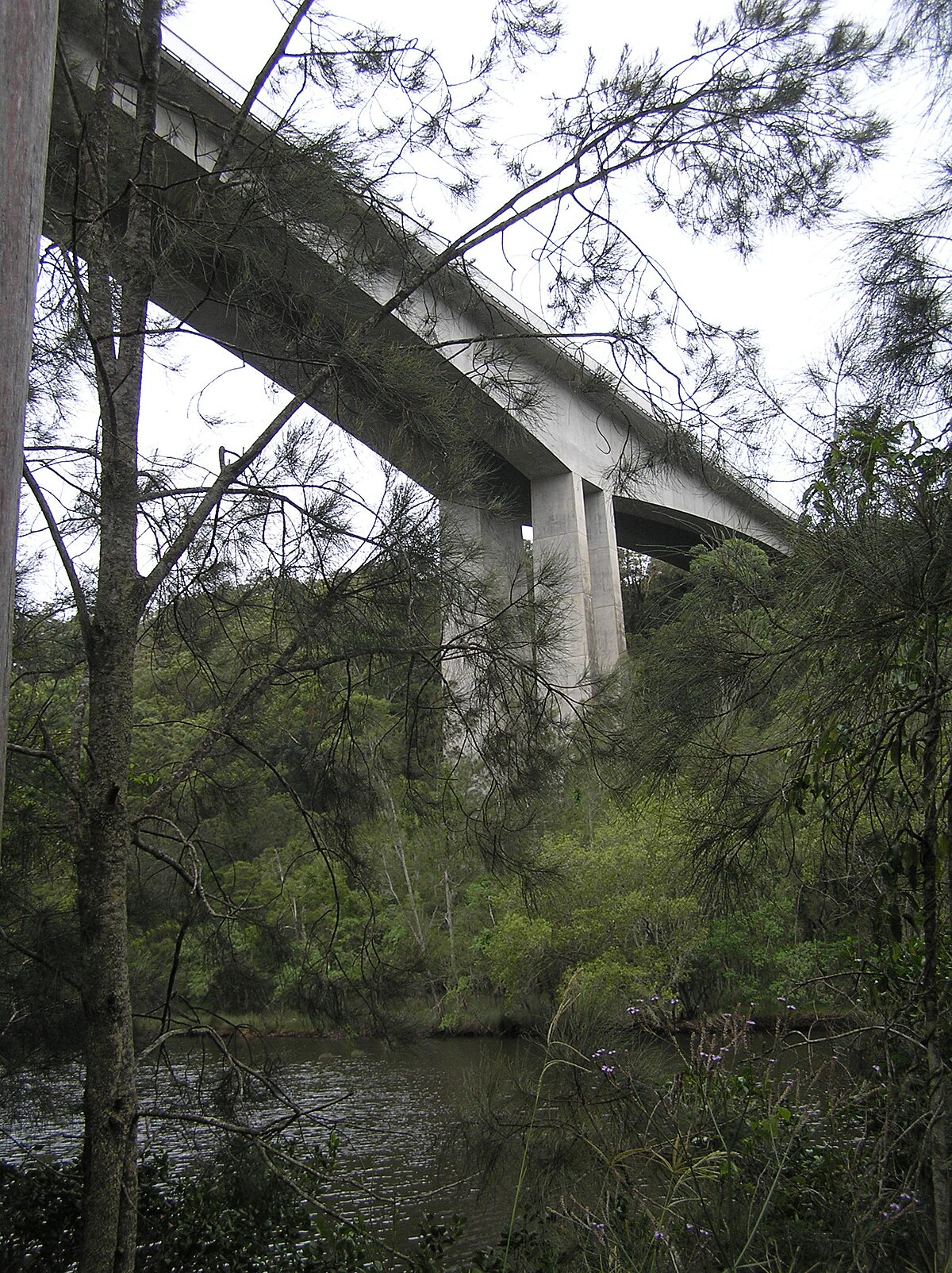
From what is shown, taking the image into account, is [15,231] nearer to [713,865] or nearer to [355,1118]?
[713,865]

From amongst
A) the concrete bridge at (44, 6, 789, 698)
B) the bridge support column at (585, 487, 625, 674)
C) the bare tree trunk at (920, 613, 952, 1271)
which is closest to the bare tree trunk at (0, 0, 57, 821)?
the bare tree trunk at (920, 613, 952, 1271)

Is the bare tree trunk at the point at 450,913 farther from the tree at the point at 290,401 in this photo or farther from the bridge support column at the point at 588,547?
the tree at the point at 290,401

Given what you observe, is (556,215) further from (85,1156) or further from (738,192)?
(85,1156)

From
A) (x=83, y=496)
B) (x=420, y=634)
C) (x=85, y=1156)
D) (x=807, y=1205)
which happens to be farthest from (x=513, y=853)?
(x=83, y=496)

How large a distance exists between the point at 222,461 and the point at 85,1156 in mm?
2940

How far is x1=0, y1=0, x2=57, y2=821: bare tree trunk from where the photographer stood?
1.13 metres

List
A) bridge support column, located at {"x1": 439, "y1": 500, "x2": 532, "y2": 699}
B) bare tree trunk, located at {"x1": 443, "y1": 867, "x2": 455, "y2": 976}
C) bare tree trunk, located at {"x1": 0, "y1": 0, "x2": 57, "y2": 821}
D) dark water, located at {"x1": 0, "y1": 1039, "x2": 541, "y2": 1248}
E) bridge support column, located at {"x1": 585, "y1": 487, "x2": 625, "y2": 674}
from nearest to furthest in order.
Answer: bare tree trunk, located at {"x1": 0, "y1": 0, "x2": 57, "y2": 821} < bridge support column, located at {"x1": 439, "y1": 500, "x2": 532, "y2": 699} < dark water, located at {"x1": 0, "y1": 1039, "x2": 541, "y2": 1248} < bare tree trunk, located at {"x1": 443, "y1": 867, "x2": 455, "y2": 976} < bridge support column, located at {"x1": 585, "y1": 487, "x2": 625, "y2": 674}

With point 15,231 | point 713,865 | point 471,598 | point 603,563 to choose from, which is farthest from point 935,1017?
point 603,563

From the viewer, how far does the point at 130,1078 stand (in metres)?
4.00

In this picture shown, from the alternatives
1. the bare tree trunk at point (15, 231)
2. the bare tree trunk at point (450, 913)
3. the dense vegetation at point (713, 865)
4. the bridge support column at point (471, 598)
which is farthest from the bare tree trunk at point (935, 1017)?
the bare tree trunk at point (450, 913)

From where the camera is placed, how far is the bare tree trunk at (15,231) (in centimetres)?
113

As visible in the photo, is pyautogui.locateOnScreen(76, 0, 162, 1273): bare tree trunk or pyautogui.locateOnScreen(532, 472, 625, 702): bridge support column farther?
pyautogui.locateOnScreen(532, 472, 625, 702): bridge support column

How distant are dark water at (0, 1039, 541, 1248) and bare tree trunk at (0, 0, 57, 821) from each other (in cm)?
353

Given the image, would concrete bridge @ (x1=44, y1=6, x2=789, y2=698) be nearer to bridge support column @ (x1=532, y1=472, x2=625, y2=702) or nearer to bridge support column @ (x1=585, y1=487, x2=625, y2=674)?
bridge support column @ (x1=532, y1=472, x2=625, y2=702)
